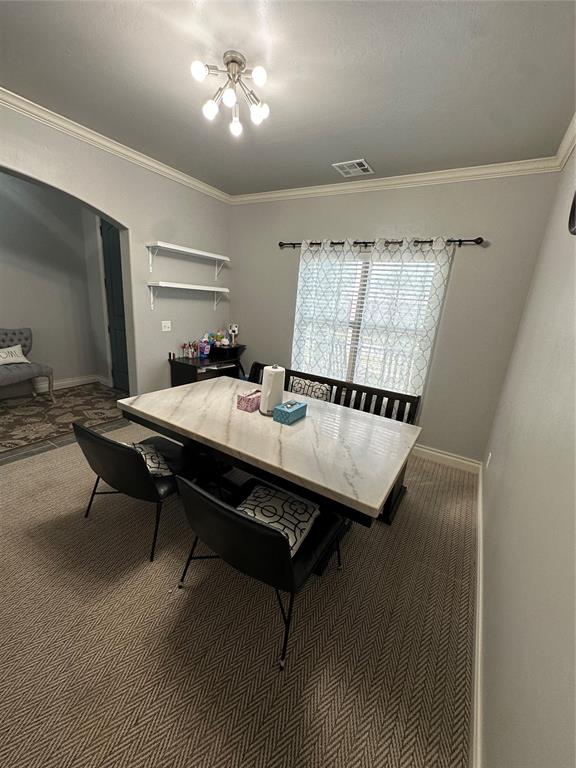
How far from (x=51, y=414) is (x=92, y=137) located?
2.80 m

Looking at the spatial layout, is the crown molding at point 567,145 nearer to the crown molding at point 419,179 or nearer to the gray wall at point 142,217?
the crown molding at point 419,179

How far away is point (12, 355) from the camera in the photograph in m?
3.55

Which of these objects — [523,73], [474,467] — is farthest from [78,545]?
[523,73]

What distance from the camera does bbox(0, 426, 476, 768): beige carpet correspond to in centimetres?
102

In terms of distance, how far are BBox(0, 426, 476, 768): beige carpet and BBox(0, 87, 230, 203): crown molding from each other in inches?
109

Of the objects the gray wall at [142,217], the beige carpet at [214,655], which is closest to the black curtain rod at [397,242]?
the gray wall at [142,217]

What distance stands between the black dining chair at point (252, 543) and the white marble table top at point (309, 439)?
0.92ft

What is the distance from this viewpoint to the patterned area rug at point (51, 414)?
9.47ft

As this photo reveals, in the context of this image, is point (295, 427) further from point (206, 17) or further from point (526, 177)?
point (526, 177)

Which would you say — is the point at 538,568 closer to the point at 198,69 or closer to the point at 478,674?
the point at 478,674

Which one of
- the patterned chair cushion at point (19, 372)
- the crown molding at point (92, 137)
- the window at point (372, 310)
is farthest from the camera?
the patterned chair cushion at point (19, 372)

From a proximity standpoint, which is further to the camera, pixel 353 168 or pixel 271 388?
pixel 353 168

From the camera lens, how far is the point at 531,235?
237 centimetres

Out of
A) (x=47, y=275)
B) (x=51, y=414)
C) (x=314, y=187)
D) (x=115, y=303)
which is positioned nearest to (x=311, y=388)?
(x=314, y=187)
